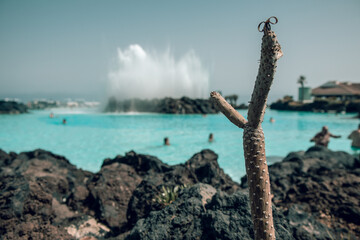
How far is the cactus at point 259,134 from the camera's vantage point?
1.90 metres

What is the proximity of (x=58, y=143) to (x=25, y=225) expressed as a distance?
57.3 ft

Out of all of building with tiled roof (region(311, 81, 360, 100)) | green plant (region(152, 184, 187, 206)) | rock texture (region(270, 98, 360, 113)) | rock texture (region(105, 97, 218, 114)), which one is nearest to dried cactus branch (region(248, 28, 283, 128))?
green plant (region(152, 184, 187, 206))

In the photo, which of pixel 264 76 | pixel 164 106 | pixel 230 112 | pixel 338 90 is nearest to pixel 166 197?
pixel 230 112

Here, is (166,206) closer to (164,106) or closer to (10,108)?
(164,106)

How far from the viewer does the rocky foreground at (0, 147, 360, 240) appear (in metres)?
3.65

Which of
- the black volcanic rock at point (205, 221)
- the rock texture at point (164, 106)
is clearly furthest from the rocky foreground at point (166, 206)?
the rock texture at point (164, 106)

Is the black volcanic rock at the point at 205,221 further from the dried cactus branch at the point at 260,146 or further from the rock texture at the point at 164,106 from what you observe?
the rock texture at the point at 164,106

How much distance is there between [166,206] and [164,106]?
44640 millimetres

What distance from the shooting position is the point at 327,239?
412 centimetres

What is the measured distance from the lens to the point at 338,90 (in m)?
66.8

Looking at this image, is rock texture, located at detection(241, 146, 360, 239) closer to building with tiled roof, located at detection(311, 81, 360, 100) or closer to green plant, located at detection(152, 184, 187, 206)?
green plant, located at detection(152, 184, 187, 206)

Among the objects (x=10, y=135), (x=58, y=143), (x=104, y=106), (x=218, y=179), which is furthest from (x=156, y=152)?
(x=104, y=106)

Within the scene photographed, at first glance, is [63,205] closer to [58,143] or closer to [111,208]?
[111,208]

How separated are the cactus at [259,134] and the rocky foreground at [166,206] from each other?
3.85 feet
